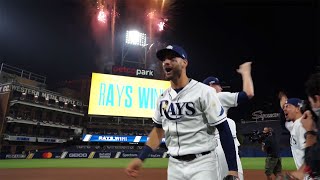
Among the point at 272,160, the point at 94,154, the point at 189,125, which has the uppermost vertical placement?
the point at 189,125

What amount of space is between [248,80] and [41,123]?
114 ft

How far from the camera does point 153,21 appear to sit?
51562 mm

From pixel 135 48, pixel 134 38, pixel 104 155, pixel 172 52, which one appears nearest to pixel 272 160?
pixel 172 52

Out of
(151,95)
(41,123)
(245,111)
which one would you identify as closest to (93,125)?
(41,123)

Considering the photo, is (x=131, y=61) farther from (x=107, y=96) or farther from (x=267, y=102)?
(x=267, y=102)

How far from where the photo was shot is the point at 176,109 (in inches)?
119

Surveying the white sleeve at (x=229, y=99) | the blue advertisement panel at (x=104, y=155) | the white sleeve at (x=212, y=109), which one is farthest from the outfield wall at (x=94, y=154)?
the white sleeve at (x=212, y=109)

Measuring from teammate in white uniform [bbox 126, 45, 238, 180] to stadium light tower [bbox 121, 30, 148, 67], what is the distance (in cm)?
4484

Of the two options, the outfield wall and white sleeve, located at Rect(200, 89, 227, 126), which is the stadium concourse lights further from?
white sleeve, located at Rect(200, 89, 227, 126)

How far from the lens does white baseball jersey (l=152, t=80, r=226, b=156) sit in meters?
2.87

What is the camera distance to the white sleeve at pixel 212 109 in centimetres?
281

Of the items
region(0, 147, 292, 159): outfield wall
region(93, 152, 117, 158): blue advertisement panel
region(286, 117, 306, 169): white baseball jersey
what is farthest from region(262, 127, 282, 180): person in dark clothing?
region(93, 152, 117, 158): blue advertisement panel

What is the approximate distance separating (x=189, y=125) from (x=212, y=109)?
1.00 feet

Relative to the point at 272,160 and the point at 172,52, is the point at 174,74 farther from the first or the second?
the point at 272,160
